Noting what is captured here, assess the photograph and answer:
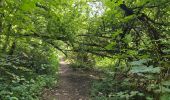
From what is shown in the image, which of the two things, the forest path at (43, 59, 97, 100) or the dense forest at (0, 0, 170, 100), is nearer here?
the dense forest at (0, 0, 170, 100)

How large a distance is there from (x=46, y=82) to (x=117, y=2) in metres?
4.53

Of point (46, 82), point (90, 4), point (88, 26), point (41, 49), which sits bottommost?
point (46, 82)

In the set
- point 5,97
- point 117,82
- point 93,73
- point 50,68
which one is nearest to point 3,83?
point 5,97

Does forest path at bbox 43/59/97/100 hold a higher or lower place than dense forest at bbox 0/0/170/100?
lower

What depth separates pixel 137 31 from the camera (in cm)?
707

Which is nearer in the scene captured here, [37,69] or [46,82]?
[46,82]

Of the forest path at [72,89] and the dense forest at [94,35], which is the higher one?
the dense forest at [94,35]

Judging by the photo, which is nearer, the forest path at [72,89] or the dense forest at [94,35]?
the dense forest at [94,35]

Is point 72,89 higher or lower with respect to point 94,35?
lower

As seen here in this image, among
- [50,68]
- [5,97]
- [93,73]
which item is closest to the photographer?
[5,97]

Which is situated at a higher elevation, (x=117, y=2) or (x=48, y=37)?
(x=117, y=2)

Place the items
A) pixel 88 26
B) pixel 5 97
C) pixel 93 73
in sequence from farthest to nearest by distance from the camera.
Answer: pixel 93 73 < pixel 88 26 < pixel 5 97

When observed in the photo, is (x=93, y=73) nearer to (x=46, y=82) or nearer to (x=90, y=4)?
(x=46, y=82)

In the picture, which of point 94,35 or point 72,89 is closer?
point 94,35
